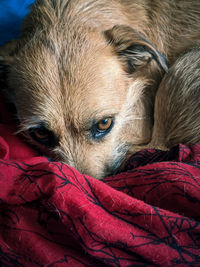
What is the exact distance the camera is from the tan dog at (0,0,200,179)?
5.99 feet

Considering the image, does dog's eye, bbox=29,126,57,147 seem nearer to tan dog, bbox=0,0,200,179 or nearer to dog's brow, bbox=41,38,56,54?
tan dog, bbox=0,0,200,179

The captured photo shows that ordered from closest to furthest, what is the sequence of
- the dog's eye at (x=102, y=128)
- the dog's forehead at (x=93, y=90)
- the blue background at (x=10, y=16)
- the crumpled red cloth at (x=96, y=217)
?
1. the crumpled red cloth at (x=96, y=217)
2. the dog's forehead at (x=93, y=90)
3. the dog's eye at (x=102, y=128)
4. the blue background at (x=10, y=16)

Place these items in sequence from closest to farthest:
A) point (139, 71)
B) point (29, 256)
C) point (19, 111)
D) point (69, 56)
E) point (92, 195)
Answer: point (29, 256)
point (92, 195)
point (69, 56)
point (19, 111)
point (139, 71)

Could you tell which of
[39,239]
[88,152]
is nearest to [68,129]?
[88,152]

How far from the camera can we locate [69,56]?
1.82 m

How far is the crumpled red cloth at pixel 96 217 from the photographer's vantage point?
1.23 m

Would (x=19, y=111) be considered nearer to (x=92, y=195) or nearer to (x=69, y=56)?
(x=69, y=56)

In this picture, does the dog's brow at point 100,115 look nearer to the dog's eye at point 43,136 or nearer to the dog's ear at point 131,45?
the dog's eye at point 43,136

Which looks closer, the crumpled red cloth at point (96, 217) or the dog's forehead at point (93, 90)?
the crumpled red cloth at point (96, 217)

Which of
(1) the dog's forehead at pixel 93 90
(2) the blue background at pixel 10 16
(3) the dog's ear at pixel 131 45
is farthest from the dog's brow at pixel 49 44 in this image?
(2) the blue background at pixel 10 16

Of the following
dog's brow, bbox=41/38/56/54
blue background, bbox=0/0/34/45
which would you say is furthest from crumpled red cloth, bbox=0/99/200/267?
blue background, bbox=0/0/34/45

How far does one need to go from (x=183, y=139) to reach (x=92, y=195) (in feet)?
3.45

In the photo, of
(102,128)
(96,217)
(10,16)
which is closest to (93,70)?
(102,128)

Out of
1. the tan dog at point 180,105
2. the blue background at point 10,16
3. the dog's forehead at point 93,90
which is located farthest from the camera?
the blue background at point 10,16
